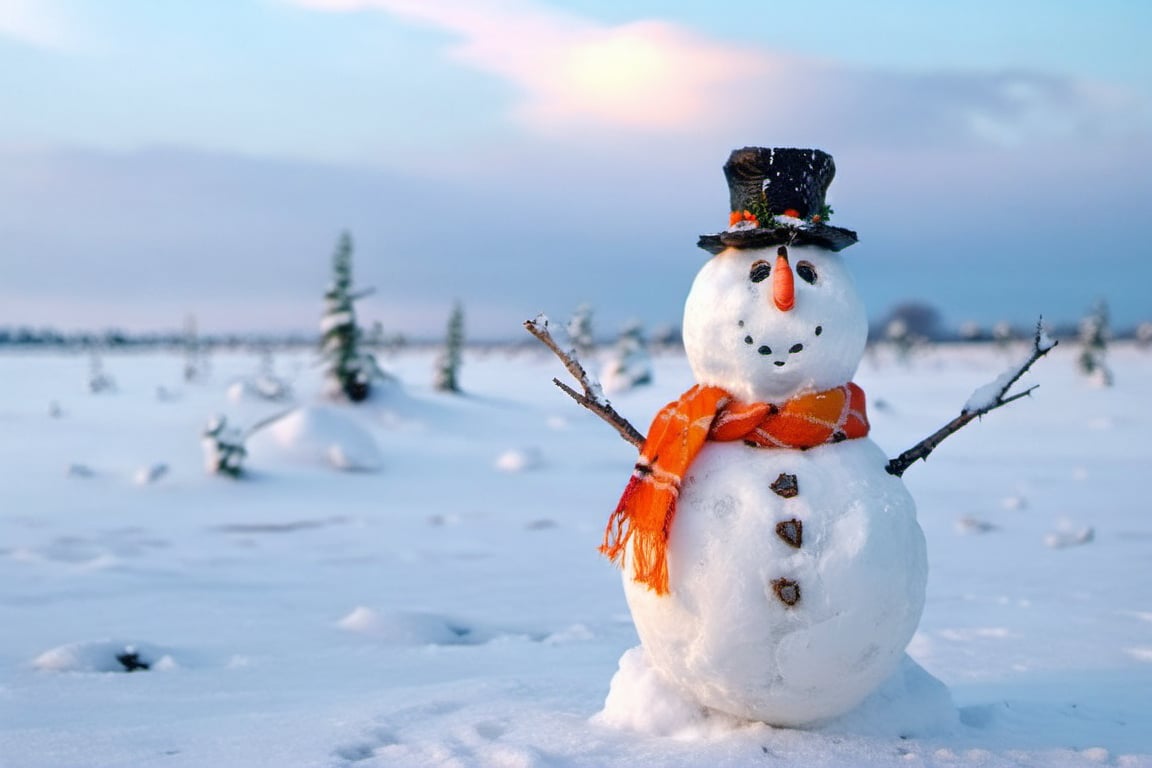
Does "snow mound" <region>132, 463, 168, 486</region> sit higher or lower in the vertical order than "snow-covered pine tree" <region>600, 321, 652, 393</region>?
lower

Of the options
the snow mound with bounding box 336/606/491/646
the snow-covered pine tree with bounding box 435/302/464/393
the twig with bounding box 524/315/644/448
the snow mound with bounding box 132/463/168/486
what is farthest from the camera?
the snow-covered pine tree with bounding box 435/302/464/393

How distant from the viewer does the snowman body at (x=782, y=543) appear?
436 centimetres

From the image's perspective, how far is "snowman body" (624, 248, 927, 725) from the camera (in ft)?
14.3

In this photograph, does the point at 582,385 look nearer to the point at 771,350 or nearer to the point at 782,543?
the point at 771,350

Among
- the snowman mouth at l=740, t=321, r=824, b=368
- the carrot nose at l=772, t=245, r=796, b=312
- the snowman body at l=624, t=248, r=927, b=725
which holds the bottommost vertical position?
the snowman body at l=624, t=248, r=927, b=725

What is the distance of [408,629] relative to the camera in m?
7.57

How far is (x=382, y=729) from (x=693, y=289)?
2.58m

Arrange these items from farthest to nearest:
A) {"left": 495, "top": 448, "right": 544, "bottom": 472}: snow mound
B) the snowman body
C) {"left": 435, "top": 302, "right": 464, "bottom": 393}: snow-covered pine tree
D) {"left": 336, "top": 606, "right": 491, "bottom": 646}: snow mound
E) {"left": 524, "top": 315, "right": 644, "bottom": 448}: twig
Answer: {"left": 435, "top": 302, "right": 464, "bottom": 393}: snow-covered pine tree → {"left": 495, "top": 448, "right": 544, "bottom": 472}: snow mound → {"left": 336, "top": 606, "right": 491, "bottom": 646}: snow mound → {"left": 524, "top": 315, "right": 644, "bottom": 448}: twig → the snowman body

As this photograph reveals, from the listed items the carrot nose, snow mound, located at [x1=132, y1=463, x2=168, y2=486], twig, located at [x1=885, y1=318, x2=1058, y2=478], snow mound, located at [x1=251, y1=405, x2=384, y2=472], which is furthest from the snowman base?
snow mound, located at [x1=251, y1=405, x2=384, y2=472]

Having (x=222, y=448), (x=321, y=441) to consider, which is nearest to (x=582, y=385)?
(x=222, y=448)

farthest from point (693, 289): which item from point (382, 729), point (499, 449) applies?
point (499, 449)

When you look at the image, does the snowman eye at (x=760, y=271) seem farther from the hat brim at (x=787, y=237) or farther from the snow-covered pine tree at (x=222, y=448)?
the snow-covered pine tree at (x=222, y=448)

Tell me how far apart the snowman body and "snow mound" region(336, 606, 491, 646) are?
309 centimetres

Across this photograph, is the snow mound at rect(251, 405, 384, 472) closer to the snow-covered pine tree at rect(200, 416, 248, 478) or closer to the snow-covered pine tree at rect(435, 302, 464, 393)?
the snow-covered pine tree at rect(200, 416, 248, 478)
